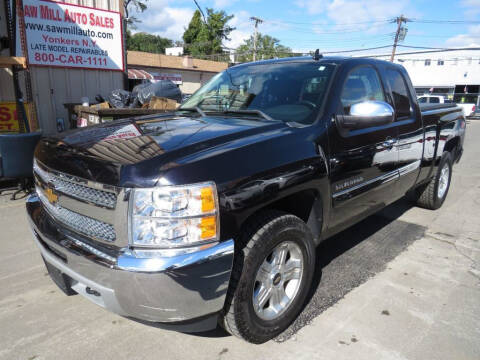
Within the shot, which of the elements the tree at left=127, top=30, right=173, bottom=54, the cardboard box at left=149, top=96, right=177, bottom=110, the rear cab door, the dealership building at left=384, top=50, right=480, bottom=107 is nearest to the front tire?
the rear cab door

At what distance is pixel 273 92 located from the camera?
10.3ft

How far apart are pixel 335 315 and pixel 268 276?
0.78 metres

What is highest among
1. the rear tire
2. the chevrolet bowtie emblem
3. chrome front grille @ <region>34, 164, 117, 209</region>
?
chrome front grille @ <region>34, 164, 117, 209</region>

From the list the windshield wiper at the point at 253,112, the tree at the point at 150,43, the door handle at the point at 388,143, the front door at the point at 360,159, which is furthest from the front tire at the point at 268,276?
the tree at the point at 150,43

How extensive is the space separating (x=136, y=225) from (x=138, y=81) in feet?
77.8

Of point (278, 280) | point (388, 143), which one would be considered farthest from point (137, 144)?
point (388, 143)

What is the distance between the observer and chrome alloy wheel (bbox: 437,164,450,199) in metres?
5.20

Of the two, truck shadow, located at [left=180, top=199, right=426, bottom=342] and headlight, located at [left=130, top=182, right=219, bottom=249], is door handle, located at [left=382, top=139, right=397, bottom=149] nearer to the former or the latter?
truck shadow, located at [left=180, top=199, right=426, bottom=342]

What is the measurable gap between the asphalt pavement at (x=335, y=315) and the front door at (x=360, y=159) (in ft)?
1.98

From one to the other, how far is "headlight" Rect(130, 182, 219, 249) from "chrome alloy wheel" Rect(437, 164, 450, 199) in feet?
14.3

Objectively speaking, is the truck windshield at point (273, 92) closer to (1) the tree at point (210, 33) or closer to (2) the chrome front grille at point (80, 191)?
(2) the chrome front grille at point (80, 191)

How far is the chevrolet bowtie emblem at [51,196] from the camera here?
7.62 ft

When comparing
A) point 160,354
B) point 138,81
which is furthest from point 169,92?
point 138,81

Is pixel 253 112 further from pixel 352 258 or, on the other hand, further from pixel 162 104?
pixel 162 104
